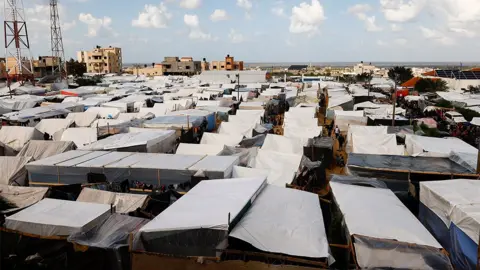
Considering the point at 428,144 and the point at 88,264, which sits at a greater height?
the point at 428,144

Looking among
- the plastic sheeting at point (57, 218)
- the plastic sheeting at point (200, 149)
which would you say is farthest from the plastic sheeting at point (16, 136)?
the plastic sheeting at point (57, 218)

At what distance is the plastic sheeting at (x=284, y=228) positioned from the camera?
177 inches

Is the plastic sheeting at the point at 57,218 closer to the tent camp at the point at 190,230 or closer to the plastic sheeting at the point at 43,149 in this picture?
the tent camp at the point at 190,230

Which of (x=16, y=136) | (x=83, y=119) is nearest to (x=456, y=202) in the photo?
(x=16, y=136)

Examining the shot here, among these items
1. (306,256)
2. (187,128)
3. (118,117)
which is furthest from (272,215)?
(118,117)

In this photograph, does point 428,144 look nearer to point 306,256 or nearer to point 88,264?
point 306,256

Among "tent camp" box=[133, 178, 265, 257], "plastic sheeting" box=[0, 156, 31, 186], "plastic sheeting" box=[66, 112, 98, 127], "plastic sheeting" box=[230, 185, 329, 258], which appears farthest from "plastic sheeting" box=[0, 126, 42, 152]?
"plastic sheeting" box=[230, 185, 329, 258]

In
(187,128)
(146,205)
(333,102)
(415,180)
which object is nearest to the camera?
(146,205)

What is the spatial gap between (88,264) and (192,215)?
157 centimetres

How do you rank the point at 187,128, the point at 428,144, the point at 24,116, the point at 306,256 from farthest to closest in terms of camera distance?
the point at 24,116 < the point at 187,128 < the point at 428,144 < the point at 306,256

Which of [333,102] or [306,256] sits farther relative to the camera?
[333,102]

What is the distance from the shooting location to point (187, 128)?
49.7 ft

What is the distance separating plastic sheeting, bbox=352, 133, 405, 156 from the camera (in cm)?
1151

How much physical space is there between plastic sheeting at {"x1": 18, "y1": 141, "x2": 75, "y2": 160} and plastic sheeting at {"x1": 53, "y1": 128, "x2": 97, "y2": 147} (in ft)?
6.73
